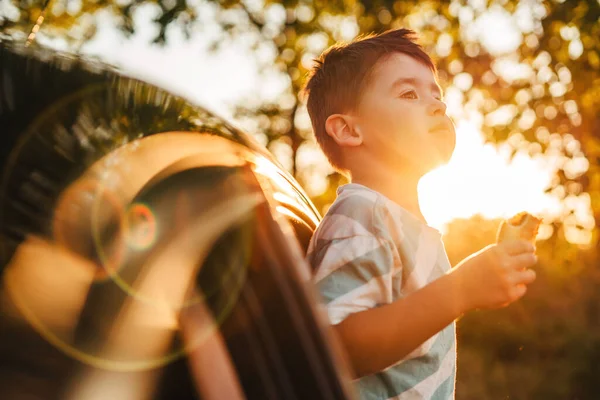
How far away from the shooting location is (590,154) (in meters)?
7.44

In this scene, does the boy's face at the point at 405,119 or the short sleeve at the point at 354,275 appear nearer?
the short sleeve at the point at 354,275

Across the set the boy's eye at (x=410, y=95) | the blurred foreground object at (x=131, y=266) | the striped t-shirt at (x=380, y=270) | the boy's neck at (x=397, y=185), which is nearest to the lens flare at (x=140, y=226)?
the blurred foreground object at (x=131, y=266)

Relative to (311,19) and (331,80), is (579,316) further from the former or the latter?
(331,80)

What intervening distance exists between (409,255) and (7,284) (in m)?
1.06

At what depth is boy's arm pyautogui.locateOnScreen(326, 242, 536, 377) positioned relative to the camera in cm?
149

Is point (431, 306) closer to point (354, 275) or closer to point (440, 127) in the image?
point (354, 275)

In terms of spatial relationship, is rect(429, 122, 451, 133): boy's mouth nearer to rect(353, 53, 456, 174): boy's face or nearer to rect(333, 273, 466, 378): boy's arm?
rect(353, 53, 456, 174): boy's face

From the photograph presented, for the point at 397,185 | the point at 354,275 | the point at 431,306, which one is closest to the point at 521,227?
the point at 431,306

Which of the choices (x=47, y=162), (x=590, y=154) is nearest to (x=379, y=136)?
(x=47, y=162)

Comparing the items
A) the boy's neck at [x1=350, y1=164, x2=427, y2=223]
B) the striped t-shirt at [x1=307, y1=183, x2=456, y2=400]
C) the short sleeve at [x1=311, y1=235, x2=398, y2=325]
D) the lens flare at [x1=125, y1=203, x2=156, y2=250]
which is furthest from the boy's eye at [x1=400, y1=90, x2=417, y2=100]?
the lens flare at [x1=125, y1=203, x2=156, y2=250]

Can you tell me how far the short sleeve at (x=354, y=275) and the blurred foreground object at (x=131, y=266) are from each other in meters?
0.51

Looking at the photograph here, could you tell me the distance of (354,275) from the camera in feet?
5.10

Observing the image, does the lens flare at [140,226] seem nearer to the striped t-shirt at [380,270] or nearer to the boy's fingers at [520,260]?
the striped t-shirt at [380,270]

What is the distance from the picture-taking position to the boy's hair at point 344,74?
6.91 ft
